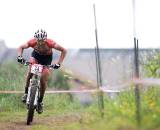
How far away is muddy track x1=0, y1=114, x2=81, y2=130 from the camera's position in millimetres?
11188

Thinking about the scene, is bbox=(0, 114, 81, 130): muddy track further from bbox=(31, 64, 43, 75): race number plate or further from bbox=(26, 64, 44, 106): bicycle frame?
bbox=(31, 64, 43, 75): race number plate

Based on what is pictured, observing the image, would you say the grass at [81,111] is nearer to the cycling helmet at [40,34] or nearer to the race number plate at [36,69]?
the race number plate at [36,69]

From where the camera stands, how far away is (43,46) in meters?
11.6

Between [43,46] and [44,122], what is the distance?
151 cm

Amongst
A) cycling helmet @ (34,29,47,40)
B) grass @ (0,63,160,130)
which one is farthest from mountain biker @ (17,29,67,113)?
grass @ (0,63,160,130)

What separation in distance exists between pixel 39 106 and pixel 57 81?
12.6 m

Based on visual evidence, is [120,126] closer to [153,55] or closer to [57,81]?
[153,55]

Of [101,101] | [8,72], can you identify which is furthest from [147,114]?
[8,72]

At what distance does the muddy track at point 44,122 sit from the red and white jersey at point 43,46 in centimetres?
132

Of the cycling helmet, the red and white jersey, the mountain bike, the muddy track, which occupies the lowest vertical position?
the muddy track

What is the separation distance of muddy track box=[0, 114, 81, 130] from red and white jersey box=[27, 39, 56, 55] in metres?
1.32

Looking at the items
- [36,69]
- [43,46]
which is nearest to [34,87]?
[36,69]

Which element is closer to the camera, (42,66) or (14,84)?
(42,66)

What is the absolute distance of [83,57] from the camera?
1395 inches
